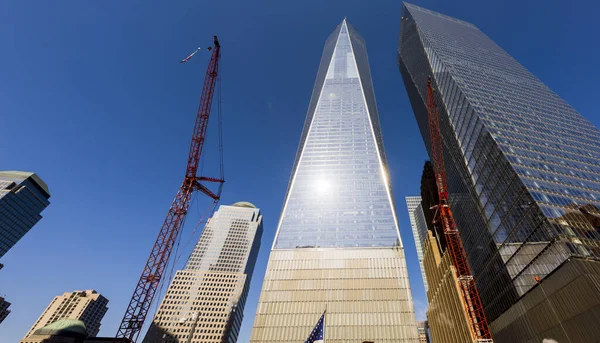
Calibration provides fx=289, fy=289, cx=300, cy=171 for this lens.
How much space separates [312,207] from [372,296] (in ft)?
122

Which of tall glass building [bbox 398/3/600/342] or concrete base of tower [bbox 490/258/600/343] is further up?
tall glass building [bbox 398/3/600/342]

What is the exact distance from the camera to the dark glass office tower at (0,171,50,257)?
502 ft

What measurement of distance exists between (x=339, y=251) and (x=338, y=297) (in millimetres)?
15126

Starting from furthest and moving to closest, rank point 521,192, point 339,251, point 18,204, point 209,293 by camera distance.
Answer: point 209,293, point 18,204, point 339,251, point 521,192

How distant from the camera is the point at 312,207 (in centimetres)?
10200

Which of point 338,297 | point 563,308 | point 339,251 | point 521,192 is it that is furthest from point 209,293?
point 563,308

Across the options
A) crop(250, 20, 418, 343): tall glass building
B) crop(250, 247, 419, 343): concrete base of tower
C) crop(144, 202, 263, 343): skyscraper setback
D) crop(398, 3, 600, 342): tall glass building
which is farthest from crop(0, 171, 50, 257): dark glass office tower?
crop(398, 3, 600, 342): tall glass building

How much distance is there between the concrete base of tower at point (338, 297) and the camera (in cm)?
6688

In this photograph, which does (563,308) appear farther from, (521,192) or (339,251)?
(339,251)

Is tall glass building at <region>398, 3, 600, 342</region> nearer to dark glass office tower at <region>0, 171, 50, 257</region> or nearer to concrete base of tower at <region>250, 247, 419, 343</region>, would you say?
concrete base of tower at <region>250, 247, 419, 343</region>

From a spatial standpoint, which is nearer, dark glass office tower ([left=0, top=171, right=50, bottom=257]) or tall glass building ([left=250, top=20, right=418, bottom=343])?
tall glass building ([left=250, top=20, right=418, bottom=343])

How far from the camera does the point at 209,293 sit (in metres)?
161

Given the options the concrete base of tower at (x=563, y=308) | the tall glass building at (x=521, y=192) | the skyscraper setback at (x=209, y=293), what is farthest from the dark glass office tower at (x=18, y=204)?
the concrete base of tower at (x=563, y=308)

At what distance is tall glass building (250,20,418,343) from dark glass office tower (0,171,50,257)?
520 feet
